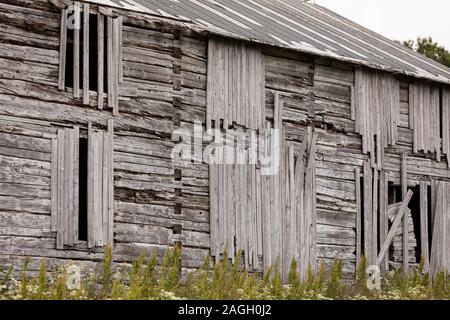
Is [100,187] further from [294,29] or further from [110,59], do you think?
[294,29]

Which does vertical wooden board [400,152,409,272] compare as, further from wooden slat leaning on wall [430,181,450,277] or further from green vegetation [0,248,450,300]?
green vegetation [0,248,450,300]

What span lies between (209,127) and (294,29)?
4.28 meters

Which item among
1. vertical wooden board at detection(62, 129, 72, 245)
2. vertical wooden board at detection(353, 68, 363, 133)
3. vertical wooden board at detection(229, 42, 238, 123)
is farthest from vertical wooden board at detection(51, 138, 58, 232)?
vertical wooden board at detection(353, 68, 363, 133)

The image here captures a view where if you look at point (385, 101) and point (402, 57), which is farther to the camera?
point (402, 57)

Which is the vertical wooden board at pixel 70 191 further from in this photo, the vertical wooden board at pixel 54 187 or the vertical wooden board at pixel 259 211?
the vertical wooden board at pixel 259 211

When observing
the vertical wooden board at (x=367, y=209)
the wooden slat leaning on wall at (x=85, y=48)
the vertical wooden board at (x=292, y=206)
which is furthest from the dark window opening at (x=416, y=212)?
the wooden slat leaning on wall at (x=85, y=48)

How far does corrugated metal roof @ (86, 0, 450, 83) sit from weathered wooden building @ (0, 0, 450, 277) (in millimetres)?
75

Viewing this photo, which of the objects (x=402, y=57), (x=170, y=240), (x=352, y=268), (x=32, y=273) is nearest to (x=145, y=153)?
(x=170, y=240)

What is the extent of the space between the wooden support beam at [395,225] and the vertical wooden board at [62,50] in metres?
7.22

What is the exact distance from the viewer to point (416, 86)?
20906 millimetres

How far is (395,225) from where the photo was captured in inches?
785

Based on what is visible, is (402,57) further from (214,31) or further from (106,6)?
(106,6)

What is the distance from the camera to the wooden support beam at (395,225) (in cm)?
1960

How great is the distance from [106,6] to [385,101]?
6580 millimetres
